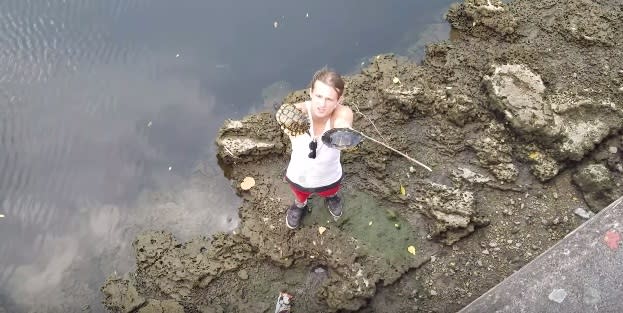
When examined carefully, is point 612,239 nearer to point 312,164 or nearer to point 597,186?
point 597,186

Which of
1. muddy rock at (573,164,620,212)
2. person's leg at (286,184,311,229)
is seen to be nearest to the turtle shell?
person's leg at (286,184,311,229)

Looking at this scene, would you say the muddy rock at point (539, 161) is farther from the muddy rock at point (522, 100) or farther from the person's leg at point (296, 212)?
the person's leg at point (296, 212)

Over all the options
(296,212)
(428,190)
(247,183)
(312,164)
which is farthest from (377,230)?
(247,183)

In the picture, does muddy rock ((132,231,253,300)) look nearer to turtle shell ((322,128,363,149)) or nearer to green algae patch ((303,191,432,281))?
green algae patch ((303,191,432,281))

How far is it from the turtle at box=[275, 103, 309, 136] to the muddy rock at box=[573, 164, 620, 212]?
2.25 m

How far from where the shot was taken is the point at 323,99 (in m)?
2.73

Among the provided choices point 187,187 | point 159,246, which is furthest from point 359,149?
point 159,246

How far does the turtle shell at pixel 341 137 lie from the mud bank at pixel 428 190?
1.04 m

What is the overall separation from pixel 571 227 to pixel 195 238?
107 inches

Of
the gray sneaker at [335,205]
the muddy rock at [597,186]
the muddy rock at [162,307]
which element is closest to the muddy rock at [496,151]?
the muddy rock at [597,186]

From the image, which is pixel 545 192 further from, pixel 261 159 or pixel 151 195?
pixel 151 195

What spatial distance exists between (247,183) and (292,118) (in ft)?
4.16

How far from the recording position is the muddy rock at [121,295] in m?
3.45

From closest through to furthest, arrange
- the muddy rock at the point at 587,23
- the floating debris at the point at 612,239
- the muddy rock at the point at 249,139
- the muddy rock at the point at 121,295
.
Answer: the floating debris at the point at 612,239
the muddy rock at the point at 121,295
the muddy rock at the point at 249,139
the muddy rock at the point at 587,23
